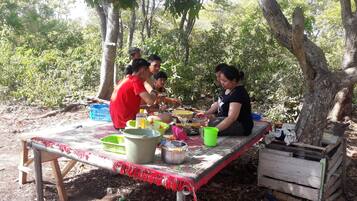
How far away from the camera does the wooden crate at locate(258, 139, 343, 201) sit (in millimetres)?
3266

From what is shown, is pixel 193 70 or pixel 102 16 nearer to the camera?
pixel 102 16

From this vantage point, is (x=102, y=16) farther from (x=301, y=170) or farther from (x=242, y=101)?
(x=301, y=170)

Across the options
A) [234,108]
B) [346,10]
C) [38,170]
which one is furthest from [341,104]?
[38,170]

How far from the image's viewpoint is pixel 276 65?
8023 millimetres

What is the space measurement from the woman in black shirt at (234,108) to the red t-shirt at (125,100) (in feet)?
2.83

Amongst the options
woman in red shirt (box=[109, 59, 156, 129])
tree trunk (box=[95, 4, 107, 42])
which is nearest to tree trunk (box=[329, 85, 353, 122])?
woman in red shirt (box=[109, 59, 156, 129])

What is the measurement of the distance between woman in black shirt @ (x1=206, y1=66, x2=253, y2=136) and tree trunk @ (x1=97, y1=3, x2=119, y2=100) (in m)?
3.96

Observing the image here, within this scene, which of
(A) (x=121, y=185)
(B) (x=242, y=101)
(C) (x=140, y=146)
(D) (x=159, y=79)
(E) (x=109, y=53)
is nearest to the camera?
(C) (x=140, y=146)

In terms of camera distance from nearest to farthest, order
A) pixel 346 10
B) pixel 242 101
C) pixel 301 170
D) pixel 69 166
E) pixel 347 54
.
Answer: pixel 301 170, pixel 242 101, pixel 69 166, pixel 346 10, pixel 347 54

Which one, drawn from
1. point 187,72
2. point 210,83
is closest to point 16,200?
point 187,72

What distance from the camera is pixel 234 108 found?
11.5ft

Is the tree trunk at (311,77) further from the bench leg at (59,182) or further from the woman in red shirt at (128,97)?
the bench leg at (59,182)

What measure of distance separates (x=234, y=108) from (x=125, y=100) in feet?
3.86

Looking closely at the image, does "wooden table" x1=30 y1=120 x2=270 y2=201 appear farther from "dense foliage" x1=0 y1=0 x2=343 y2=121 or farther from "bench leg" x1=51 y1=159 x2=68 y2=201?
"dense foliage" x1=0 y1=0 x2=343 y2=121
